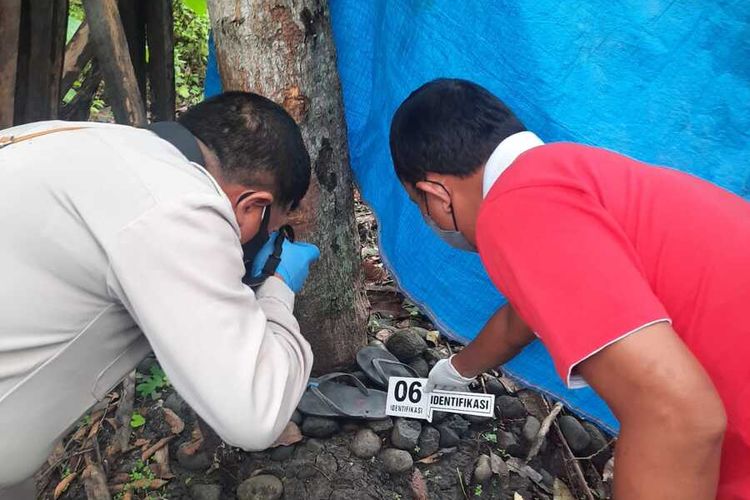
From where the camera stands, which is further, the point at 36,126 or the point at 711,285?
the point at 36,126

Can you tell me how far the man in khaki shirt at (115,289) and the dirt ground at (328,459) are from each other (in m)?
0.96

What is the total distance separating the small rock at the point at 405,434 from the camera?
2.38 meters

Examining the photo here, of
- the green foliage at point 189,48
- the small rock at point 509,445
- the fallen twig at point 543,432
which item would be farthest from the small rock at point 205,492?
the green foliage at point 189,48

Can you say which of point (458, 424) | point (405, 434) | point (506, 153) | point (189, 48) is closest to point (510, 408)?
point (458, 424)

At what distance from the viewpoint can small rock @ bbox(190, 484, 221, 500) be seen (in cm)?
221

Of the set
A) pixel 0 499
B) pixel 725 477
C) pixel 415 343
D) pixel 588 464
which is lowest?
pixel 588 464

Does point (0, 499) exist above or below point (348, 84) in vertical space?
below

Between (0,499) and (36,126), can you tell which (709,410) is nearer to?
(36,126)

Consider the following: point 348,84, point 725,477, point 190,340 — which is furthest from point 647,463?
point 348,84

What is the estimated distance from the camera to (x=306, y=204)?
2289 mm

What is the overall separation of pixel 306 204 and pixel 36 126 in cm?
103

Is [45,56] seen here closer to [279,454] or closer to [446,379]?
[279,454]

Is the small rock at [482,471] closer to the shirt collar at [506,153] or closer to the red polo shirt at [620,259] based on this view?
the red polo shirt at [620,259]

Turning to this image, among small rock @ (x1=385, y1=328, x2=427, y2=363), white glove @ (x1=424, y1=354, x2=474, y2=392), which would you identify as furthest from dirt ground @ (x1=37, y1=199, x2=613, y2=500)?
small rock @ (x1=385, y1=328, x2=427, y2=363)
